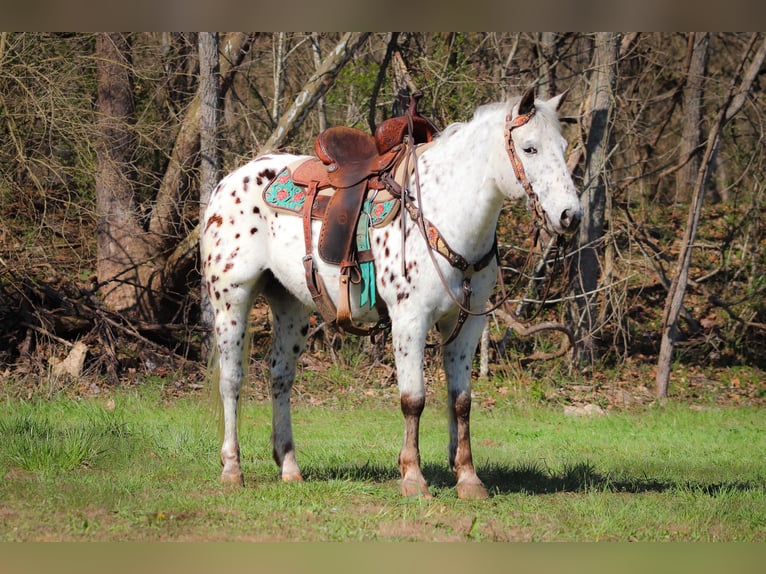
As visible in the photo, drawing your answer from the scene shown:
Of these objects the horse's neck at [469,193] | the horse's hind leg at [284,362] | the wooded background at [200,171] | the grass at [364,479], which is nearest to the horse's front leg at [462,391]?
the grass at [364,479]

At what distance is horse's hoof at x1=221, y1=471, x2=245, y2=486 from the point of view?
6.36 meters

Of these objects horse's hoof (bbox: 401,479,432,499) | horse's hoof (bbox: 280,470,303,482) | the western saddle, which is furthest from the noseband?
horse's hoof (bbox: 280,470,303,482)

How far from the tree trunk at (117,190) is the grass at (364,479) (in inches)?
99.0

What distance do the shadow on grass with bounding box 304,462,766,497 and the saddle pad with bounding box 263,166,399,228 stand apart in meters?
1.92

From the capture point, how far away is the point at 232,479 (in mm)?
6395

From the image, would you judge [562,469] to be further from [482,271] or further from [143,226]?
[143,226]

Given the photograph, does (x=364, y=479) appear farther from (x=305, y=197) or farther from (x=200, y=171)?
(x=200, y=171)

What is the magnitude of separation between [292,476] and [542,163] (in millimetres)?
2891

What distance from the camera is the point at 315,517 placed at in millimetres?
5414

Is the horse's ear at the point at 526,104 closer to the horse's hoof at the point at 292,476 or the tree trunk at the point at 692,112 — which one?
the horse's hoof at the point at 292,476

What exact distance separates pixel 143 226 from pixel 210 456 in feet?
20.4

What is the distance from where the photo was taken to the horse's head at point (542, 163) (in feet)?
17.2
